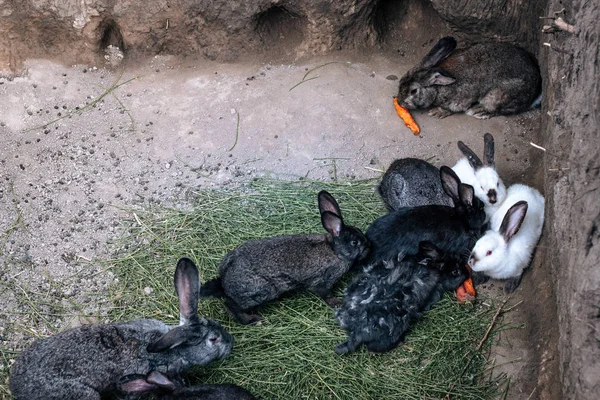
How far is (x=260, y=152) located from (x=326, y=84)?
1.07m

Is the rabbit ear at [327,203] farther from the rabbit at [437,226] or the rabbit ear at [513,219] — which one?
the rabbit ear at [513,219]

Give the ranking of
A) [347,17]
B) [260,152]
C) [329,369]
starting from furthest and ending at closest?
[347,17] → [260,152] → [329,369]

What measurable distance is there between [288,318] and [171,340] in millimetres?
1057

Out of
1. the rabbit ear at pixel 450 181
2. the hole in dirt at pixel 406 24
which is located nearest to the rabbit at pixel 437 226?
the rabbit ear at pixel 450 181

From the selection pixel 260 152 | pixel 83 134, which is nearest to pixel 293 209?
pixel 260 152

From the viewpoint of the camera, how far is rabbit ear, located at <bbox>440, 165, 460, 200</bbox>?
18.8ft

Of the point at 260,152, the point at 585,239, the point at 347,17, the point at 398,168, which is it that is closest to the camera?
the point at 585,239

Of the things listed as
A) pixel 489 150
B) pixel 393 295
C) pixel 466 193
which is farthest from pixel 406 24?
pixel 393 295

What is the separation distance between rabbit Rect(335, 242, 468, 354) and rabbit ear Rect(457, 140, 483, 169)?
0.94m

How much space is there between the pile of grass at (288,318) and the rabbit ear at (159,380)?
56 centimetres

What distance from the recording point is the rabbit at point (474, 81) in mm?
6816

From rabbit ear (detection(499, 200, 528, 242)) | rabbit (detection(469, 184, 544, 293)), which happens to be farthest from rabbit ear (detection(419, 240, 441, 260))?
rabbit ear (detection(499, 200, 528, 242))

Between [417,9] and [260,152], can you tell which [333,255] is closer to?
[260,152]

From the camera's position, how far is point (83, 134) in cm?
691
